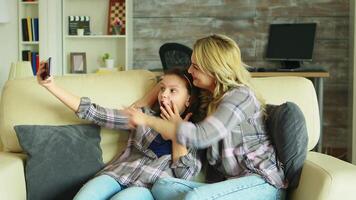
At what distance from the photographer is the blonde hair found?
1.69 m

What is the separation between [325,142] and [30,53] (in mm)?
2931

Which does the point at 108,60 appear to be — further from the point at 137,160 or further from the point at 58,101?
the point at 137,160

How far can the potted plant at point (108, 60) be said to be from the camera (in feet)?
15.0

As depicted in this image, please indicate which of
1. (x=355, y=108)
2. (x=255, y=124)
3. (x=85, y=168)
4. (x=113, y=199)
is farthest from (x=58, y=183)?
(x=355, y=108)

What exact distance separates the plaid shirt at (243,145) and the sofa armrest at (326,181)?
9cm

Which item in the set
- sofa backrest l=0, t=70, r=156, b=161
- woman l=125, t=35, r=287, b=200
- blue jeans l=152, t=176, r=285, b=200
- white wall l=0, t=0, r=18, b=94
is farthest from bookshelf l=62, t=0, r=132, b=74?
blue jeans l=152, t=176, r=285, b=200

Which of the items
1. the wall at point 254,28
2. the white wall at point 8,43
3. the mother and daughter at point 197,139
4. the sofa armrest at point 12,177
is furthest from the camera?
the white wall at point 8,43

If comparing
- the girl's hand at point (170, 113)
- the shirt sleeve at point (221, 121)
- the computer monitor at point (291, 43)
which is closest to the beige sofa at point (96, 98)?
the girl's hand at point (170, 113)

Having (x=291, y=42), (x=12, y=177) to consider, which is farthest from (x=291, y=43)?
(x=12, y=177)

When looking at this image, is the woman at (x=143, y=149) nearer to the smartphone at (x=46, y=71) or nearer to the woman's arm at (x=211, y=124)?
the smartphone at (x=46, y=71)

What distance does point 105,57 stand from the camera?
464 centimetres

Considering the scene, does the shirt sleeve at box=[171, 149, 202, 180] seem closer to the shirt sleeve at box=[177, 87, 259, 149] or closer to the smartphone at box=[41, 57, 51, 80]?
the shirt sleeve at box=[177, 87, 259, 149]

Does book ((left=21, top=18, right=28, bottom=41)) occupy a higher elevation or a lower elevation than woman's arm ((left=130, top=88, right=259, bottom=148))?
higher

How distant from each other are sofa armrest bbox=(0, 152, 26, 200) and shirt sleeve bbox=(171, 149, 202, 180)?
Answer: 585mm
